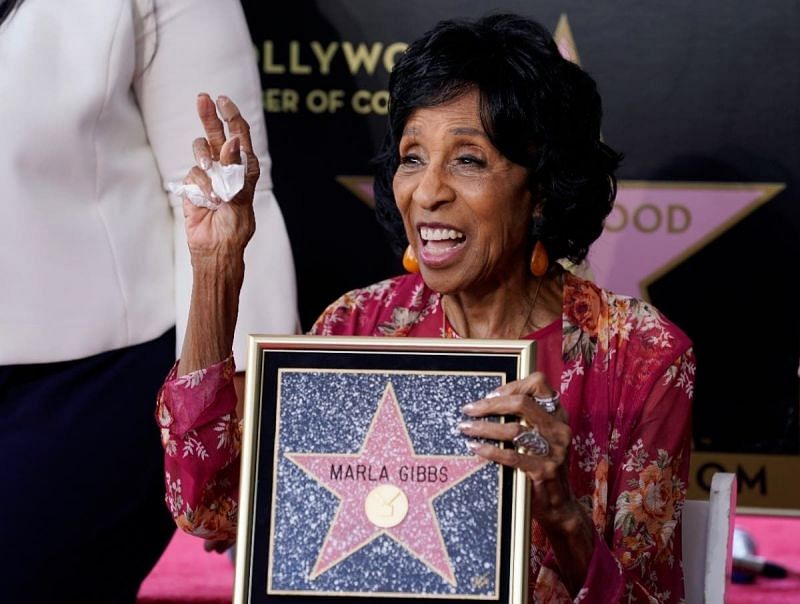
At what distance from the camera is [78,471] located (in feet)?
7.48

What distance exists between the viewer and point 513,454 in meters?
1.63

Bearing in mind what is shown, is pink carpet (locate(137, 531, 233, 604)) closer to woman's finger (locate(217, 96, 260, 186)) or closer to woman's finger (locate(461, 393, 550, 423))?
woman's finger (locate(217, 96, 260, 186))

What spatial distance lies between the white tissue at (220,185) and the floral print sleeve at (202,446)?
204mm

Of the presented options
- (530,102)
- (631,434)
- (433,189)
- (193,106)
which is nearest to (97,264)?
(193,106)

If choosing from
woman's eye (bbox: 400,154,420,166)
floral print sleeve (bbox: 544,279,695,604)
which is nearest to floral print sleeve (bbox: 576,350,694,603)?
floral print sleeve (bbox: 544,279,695,604)

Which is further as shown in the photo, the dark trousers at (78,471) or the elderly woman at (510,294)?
the dark trousers at (78,471)

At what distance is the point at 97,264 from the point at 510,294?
63 centimetres

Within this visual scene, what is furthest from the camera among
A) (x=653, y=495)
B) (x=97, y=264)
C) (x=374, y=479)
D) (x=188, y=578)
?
(x=188, y=578)

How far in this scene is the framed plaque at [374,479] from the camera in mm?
1619

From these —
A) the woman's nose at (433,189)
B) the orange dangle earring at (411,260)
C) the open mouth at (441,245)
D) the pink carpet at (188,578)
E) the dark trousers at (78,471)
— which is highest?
the woman's nose at (433,189)

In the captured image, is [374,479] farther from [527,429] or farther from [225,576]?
[225,576]

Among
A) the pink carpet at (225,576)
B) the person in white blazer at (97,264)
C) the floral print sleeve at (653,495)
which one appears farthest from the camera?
the pink carpet at (225,576)

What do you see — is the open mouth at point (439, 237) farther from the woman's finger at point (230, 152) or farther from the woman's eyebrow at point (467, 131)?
the woman's finger at point (230, 152)

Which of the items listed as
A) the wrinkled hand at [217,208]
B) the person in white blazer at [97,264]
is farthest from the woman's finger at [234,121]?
the person in white blazer at [97,264]
